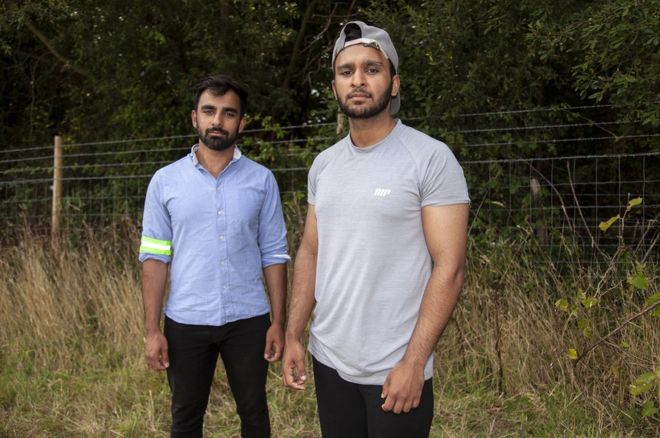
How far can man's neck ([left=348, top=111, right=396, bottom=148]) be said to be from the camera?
2.33 meters

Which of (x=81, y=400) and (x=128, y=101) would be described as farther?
(x=128, y=101)

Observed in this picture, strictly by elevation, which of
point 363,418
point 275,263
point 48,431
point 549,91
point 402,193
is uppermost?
point 549,91

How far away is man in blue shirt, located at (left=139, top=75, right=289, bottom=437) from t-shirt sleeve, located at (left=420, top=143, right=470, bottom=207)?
3.72ft

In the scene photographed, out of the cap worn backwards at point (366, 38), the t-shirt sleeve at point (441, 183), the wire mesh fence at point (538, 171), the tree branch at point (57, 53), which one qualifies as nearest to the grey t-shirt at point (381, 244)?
the t-shirt sleeve at point (441, 183)

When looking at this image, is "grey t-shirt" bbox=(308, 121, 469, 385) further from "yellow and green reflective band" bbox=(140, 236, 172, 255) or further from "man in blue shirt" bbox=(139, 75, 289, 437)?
"yellow and green reflective band" bbox=(140, 236, 172, 255)

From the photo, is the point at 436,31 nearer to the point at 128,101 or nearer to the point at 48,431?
the point at 48,431

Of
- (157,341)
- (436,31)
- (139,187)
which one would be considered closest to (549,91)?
(436,31)

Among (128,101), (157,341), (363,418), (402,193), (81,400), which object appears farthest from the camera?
(128,101)

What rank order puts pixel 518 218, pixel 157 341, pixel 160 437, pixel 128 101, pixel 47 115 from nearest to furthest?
pixel 157 341, pixel 160 437, pixel 518 218, pixel 128 101, pixel 47 115

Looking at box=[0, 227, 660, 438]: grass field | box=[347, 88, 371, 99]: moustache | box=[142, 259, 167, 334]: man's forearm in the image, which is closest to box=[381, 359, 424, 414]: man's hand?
box=[347, 88, 371, 99]: moustache

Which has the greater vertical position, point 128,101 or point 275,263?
point 128,101

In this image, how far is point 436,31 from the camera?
6.40m

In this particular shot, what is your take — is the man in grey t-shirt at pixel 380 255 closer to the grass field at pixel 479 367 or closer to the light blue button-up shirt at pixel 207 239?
the light blue button-up shirt at pixel 207 239

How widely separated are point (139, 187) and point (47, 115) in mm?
5250
